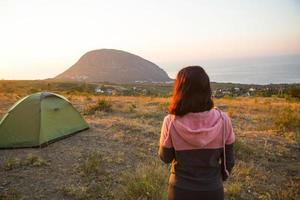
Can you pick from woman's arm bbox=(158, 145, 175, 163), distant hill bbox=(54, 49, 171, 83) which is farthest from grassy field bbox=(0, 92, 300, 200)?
distant hill bbox=(54, 49, 171, 83)

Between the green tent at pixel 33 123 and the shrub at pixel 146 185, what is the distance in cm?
341

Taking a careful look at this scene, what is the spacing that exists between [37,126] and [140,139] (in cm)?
260

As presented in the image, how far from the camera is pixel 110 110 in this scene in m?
13.9

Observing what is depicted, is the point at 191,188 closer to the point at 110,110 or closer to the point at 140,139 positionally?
the point at 140,139

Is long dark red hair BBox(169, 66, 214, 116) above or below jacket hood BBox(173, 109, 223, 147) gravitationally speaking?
above

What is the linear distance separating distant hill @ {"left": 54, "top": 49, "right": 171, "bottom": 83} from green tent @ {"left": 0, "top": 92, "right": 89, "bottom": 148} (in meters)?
129

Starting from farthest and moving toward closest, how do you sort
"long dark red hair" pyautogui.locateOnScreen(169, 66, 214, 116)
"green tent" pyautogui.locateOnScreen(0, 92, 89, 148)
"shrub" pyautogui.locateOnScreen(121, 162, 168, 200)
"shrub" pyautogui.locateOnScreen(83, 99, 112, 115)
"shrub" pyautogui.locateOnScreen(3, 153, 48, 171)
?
"shrub" pyautogui.locateOnScreen(83, 99, 112, 115) → "green tent" pyautogui.locateOnScreen(0, 92, 89, 148) → "shrub" pyautogui.locateOnScreen(3, 153, 48, 171) → "shrub" pyautogui.locateOnScreen(121, 162, 168, 200) → "long dark red hair" pyautogui.locateOnScreen(169, 66, 214, 116)

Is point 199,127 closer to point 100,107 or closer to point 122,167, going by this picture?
point 122,167

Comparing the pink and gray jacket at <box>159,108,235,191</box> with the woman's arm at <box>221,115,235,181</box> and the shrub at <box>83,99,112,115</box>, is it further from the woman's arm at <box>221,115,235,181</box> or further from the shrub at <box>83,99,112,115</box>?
the shrub at <box>83,99,112,115</box>

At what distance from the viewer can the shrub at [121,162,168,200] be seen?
534 cm

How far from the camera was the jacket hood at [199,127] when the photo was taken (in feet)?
9.29

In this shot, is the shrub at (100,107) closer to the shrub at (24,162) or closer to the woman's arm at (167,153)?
the shrub at (24,162)

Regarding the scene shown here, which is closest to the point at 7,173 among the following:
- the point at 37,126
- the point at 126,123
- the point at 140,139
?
the point at 37,126

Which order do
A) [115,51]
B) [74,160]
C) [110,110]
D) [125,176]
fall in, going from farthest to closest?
[115,51] < [110,110] < [74,160] < [125,176]
